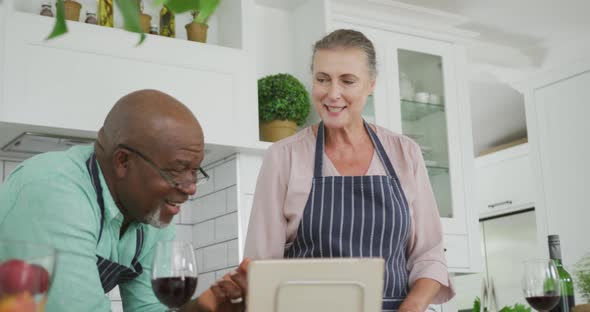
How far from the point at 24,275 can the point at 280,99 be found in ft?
9.60

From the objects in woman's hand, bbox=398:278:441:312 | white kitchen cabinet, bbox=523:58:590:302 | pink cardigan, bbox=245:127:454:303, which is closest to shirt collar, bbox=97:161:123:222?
pink cardigan, bbox=245:127:454:303

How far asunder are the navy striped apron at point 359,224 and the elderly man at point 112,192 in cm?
42

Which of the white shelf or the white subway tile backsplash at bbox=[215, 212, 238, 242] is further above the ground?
the white shelf

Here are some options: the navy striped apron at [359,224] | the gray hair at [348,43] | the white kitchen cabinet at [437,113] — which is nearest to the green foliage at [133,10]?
the navy striped apron at [359,224]

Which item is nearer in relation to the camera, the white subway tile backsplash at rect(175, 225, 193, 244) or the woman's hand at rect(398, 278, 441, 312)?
the woman's hand at rect(398, 278, 441, 312)

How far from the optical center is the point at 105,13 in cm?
324

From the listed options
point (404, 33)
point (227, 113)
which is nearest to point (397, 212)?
point (227, 113)

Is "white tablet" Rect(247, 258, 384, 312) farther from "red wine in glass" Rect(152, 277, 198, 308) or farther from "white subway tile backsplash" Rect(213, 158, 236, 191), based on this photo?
"white subway tile backsplash" Rect(213, 158, 236, 191)

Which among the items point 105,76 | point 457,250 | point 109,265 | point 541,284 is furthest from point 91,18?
point 541,284

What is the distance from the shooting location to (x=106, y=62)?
3.10 meters

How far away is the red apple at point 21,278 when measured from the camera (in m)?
0.61

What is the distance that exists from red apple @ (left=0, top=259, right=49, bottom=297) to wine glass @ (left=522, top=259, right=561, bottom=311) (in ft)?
4.14

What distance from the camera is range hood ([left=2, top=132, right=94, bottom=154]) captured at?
302 cm

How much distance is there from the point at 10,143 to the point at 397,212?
1.77 m
